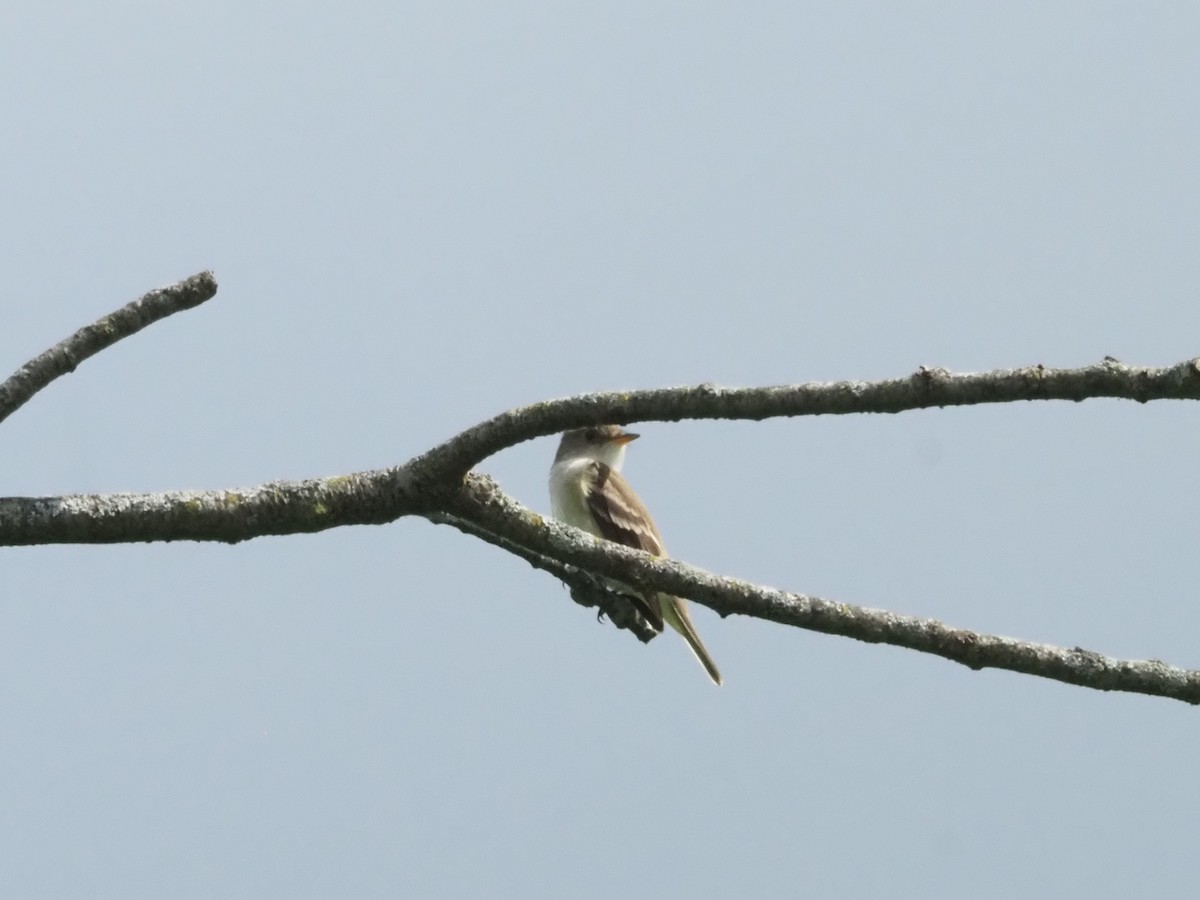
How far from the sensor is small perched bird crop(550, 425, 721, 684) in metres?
9.32

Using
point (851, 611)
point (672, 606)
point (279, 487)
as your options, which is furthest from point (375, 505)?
point (672, 606)

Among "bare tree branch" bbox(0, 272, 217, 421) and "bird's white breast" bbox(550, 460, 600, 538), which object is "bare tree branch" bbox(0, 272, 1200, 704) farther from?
"bird's white breast" bbox(550, 460, 600, 538)

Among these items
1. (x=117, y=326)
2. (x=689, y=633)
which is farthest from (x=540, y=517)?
(x=689, y=633)

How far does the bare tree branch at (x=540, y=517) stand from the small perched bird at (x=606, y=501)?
5731 millimetres

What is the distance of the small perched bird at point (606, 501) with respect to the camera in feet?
30.6

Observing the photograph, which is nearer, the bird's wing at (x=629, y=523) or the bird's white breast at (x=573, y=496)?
the bird's wing at (x=629, y=523)

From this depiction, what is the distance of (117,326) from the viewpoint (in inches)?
132

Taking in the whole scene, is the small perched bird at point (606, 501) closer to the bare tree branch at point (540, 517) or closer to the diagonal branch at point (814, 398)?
the bare tree branch at point (540, 517)

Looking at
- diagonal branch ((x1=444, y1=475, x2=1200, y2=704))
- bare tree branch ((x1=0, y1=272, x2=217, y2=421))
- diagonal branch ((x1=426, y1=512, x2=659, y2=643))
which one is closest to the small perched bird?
A: diagonal branch ((x1=426, y1=512, x2=659, y2=643))

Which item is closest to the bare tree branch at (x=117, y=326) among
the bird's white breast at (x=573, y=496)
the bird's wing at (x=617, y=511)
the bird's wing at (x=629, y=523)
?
the bird's wing at (x=629, y=523)

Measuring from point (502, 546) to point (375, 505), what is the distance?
44 centimetres

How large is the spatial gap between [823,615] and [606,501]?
6.55 m

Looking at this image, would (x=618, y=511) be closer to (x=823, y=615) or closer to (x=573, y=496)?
(x=573, y=496)

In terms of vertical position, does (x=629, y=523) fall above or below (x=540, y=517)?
below
